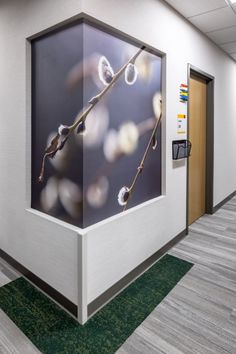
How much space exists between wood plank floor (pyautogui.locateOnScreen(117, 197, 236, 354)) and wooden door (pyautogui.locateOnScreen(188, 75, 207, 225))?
832 mm

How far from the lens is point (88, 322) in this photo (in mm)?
1711

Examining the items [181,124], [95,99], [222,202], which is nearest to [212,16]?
[181,124]

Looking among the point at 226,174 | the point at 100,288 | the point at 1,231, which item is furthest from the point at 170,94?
the point at 226,174

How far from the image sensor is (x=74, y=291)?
1.74 m

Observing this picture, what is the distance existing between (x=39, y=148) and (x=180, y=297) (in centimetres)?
165

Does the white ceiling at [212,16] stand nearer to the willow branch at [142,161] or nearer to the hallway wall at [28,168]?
the hallway wall at [28,168]

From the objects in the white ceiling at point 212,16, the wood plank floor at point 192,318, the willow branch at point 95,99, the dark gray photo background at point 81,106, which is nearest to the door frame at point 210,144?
the white ceiling at point 212,16

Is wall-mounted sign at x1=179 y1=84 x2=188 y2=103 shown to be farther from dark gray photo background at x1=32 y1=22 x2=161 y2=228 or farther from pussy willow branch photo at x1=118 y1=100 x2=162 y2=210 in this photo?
dark gray photo background at x1=32 y1=22 x2=161 y2=228

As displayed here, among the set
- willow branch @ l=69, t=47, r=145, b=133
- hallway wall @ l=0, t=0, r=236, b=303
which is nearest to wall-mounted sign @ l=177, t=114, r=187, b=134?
hallway wall @ l=0, t=0, r=236, b=303

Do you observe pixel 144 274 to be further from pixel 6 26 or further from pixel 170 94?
pixel 6 26

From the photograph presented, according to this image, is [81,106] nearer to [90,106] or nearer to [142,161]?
[90,106]

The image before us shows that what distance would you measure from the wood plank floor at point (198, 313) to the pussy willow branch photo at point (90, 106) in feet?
4.53

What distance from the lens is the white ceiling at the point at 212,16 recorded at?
251 centimetres

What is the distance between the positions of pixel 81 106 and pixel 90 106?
68mm
